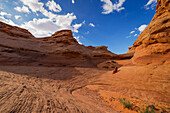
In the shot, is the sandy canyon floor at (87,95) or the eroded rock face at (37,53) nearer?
the sandy canyon floor at (87,95)

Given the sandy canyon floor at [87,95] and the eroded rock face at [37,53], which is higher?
the eroded rock face at [37,53]

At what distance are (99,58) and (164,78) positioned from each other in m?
14.2

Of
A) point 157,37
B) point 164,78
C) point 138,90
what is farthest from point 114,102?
point 157,37

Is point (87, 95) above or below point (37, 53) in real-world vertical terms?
below

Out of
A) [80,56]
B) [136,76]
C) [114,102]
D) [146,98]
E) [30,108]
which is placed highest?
[80,56]

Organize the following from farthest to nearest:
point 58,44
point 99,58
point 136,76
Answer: point 99,58, point 58,44, point 136,76

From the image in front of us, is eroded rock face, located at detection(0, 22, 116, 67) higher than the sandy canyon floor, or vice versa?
eroded rock face, located at detection(0, 22, 116, 67)

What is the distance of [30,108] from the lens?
5.01 feet

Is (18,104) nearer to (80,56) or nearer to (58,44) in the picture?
(80,56)

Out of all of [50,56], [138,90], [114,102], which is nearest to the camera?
[114,102]

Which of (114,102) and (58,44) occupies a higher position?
(58,44)

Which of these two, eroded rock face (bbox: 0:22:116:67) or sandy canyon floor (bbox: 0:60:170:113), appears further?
eroded rock face (bbox: 0:22:116:67)

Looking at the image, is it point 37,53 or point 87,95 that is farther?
point 37,53

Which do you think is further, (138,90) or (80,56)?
(80,56)
